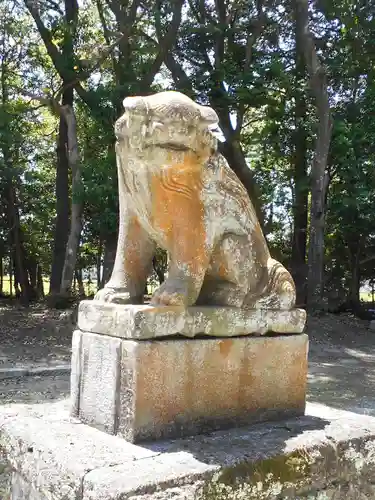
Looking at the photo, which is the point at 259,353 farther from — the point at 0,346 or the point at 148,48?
the point at 148,48

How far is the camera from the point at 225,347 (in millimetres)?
2572

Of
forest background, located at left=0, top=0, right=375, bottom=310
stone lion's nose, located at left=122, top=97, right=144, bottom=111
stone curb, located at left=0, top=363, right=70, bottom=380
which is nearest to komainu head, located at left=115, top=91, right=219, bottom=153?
stone lion's nose, located at left=122, top=97, right=144, bottom=111

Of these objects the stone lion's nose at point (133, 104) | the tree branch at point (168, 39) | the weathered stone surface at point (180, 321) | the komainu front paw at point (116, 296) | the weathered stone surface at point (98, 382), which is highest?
the tree branch at point (168, 39)

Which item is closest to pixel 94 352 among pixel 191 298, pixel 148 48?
pixel 191 298

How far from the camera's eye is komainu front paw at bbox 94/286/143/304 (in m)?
2.62

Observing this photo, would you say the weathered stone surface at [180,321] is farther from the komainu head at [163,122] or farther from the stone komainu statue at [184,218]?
the komainu head at [163,122]

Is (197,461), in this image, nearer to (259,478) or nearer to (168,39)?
(259,478)

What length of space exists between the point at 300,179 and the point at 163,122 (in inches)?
398

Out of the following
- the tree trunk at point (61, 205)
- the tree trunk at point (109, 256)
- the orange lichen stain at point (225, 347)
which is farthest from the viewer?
the tree trunk at point (61, 205)

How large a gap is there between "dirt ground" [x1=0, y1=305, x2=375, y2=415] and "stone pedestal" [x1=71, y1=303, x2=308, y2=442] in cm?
311

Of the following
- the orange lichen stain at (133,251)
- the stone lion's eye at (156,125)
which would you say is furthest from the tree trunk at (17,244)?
the stone lion's eye at (156,125)

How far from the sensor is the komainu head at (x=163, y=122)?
240 cm

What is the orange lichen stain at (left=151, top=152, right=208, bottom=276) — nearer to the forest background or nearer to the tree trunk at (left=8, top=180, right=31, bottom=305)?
the forest background

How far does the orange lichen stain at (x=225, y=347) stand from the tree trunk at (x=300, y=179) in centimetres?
949
